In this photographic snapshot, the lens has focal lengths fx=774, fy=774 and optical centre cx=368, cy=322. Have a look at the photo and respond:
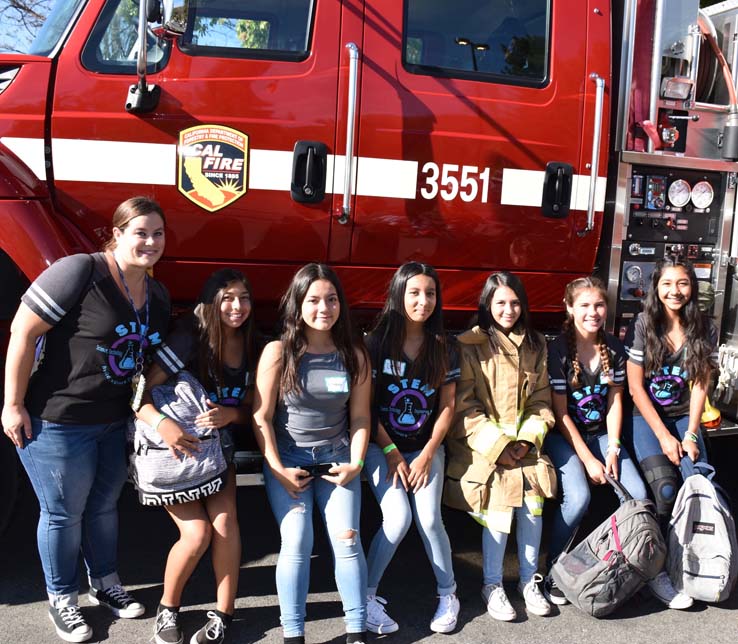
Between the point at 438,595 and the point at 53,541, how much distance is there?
1475mm

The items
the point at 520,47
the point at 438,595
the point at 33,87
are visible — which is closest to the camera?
the point at 33,87

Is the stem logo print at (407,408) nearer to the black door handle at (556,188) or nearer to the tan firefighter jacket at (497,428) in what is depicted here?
the tan firefighter jacket at (497,428)

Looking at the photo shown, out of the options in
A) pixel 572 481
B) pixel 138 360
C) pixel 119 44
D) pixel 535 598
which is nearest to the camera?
Result: pixel 138 360

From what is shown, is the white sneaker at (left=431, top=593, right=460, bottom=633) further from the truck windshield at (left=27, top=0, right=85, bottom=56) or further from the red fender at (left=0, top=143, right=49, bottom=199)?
the truck windshield at (left=27, top=0, right=85, bottom=56)

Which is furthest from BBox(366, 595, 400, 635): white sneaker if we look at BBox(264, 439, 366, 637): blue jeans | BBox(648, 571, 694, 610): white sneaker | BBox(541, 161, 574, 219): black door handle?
BBox(541, 161, 574, 219): black door handle

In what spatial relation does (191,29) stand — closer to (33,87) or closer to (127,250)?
(33,87)

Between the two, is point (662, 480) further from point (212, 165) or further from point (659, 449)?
point (212, 165)

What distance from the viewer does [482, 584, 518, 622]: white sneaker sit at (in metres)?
3.02

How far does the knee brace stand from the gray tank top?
139 cm

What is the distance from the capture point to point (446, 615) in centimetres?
295

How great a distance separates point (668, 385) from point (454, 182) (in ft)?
4.33

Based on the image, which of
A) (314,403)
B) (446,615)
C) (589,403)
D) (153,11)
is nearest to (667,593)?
(589,403)

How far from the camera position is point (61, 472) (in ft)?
8.87

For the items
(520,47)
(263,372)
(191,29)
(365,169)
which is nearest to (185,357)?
(263,372)
